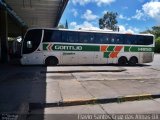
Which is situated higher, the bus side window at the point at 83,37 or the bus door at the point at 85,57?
the bus side window at the point at 83,37

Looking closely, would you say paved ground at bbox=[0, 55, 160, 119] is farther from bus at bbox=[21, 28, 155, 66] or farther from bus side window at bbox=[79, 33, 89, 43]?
bus side window at bbox=[79, 33, 89, 43]

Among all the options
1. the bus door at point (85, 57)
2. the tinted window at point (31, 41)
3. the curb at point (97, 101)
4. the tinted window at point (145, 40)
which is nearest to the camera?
the curb at point (97, 101)

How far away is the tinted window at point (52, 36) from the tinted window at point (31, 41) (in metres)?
0.42

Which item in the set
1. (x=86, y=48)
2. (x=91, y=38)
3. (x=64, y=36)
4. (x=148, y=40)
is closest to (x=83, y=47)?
(x=86, y=48)

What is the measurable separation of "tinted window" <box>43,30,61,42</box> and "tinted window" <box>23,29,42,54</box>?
0.42 metres

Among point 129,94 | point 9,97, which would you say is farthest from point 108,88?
point 9,97

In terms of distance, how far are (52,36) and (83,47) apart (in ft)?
8.50

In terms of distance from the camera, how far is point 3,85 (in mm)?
12898

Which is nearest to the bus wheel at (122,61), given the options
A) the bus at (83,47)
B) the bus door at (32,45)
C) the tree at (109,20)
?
the bus at (83,47)

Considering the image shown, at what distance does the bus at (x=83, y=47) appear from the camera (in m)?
22.3

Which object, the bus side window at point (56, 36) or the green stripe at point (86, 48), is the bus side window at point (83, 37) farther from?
the bus side window at point (56, 36)

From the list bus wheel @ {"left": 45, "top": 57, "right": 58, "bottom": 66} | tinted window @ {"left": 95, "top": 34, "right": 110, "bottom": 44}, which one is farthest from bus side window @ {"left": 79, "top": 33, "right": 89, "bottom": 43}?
bus wheel @ {"left": 45, "top": 57, "right": 58, "bottom": 66}

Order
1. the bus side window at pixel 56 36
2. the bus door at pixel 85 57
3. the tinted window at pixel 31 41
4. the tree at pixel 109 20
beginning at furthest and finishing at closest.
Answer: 1. the tree at pixel 109 20
2. the bus door at pixel 85 57
3. the bus side window at pixel 56 36
4. the tinted window at pixel 31 41

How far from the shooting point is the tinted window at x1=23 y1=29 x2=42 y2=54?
2225 cm
